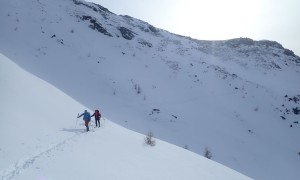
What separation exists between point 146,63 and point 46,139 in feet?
89.0

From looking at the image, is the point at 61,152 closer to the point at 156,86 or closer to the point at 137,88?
the point at 137,88

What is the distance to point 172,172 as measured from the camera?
406 inches

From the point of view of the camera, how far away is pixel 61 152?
379 inches

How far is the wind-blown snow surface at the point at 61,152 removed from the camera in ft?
25.3

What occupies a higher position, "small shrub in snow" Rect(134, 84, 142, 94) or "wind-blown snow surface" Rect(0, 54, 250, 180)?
"small shrub in snow" Rect(134, 84, 142, 94)

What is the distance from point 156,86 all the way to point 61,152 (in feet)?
74.1

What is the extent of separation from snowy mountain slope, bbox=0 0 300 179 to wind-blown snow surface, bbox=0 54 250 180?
26.1 feet

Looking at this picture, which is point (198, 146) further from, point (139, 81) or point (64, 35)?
point (64, 35)

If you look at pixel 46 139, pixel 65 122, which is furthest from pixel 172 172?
pixel 65 122

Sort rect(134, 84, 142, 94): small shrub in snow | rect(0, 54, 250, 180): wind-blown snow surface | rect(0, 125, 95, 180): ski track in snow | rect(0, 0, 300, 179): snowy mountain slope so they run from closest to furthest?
rect(0, 125, 95, 180): ski track in snow < rect(0, 54, 250, 180): wind-blown snow surface < rect(0, 0, 300, 179): snowy mountain slope < rect(134, 84, 142, 94): small shrub in snow

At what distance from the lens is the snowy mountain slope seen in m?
24.4

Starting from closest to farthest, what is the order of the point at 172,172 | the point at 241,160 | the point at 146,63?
the point at 172,172 < the point at 241,160 < the point at 146,63

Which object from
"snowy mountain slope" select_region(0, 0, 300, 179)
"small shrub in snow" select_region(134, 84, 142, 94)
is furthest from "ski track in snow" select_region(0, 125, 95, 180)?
"small shrub in snow" select_region(134, 84, 142, 94)

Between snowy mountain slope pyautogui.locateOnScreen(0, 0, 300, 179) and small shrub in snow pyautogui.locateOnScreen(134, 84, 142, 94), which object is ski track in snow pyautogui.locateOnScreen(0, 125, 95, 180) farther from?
small shrub in snow pyautogui.locateOnScreen(134, 84, 142, 94)
